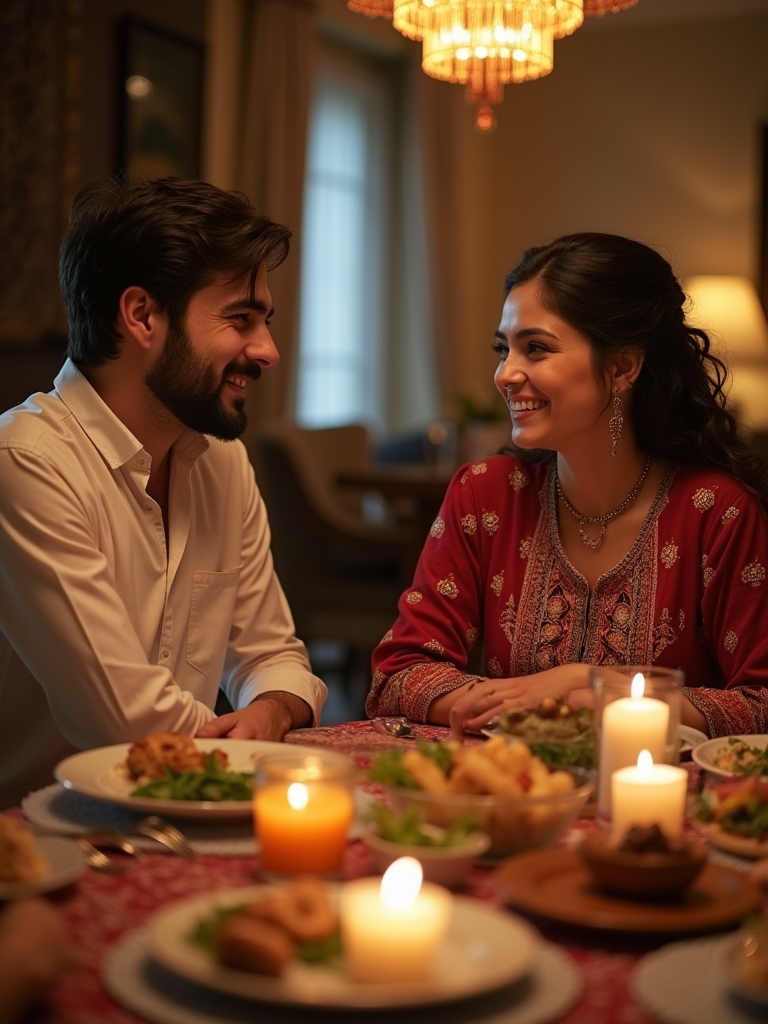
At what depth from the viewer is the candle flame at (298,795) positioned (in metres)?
1.16

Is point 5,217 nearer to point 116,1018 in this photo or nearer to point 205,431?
point 205,431

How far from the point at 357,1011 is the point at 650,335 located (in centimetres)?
157

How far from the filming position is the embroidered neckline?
7.11 feet

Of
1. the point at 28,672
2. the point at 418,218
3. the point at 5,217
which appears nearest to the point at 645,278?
the point at 28,672

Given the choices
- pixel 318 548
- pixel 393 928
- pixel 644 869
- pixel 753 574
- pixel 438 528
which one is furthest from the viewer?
pixel 318 548

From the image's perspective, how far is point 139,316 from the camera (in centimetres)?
216

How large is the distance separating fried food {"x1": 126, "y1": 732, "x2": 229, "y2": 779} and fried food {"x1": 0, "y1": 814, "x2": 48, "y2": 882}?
28cm

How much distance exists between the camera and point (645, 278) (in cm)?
228

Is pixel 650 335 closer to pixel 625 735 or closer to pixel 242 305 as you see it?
pixel 242 305

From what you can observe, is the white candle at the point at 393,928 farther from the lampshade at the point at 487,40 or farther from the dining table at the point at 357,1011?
the lampshade at the point at 487,40

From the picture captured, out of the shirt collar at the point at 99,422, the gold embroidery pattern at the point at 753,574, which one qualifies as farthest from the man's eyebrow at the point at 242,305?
the gold embroidery pattern at the point at 753,574

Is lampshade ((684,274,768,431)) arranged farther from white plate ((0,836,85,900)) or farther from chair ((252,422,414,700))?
white plate ((0,836,85,900))

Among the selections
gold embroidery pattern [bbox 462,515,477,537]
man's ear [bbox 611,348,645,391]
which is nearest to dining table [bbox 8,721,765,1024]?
gold embroidery pattern [bbox 462,515,477,537]

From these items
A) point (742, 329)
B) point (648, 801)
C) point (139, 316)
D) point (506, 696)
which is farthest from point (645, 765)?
point (742, 329)
